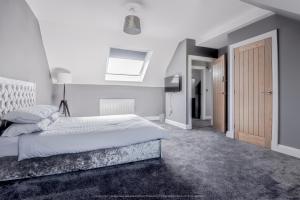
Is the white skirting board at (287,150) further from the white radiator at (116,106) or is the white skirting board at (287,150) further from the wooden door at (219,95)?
the white radiator at (116,106)

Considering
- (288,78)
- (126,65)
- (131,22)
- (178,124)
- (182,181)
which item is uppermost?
(131,22)

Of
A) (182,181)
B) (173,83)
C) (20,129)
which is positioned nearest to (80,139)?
(20,129)

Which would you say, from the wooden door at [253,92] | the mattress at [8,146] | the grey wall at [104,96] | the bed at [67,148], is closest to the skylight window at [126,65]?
the grey wall at [104,96]

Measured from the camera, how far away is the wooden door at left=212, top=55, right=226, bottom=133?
393cm

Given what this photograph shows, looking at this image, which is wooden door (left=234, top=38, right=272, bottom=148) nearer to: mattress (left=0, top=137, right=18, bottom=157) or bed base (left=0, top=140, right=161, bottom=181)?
bed base (left=0, top=140, right=161, bottom=181)

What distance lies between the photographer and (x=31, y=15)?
297 centimetres

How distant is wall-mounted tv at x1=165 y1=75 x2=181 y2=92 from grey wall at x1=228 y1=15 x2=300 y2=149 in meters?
2.36

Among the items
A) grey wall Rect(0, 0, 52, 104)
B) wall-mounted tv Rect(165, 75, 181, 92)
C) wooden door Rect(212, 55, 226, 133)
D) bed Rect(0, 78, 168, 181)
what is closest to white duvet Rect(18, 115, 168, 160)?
bed Rect(0, 78, 168, 181)

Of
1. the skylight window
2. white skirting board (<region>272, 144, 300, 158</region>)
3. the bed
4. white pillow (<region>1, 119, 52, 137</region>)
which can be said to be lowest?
white skirting board (<region>272, 144, 300, 158</region>)

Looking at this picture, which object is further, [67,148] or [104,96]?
[104,96]

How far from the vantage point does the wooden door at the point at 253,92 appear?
282cm

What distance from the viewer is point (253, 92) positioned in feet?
10.1

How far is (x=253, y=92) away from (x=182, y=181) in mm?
2388

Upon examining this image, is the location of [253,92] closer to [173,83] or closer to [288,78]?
[288,78]
